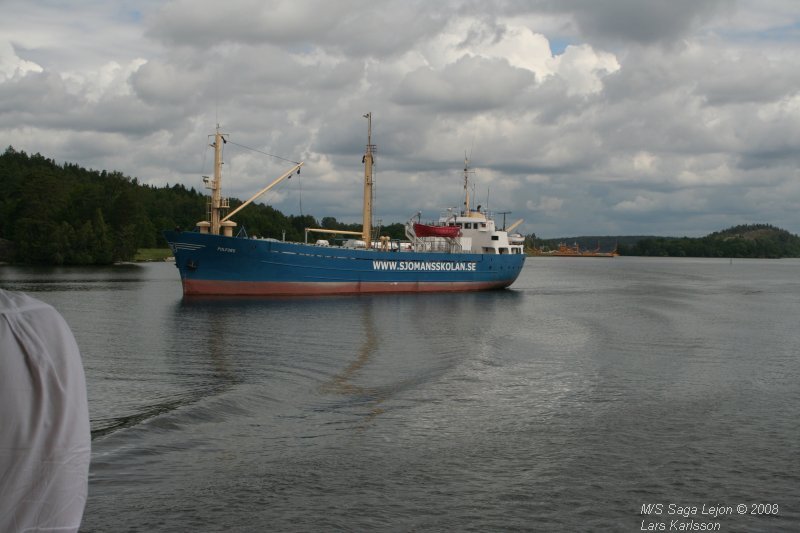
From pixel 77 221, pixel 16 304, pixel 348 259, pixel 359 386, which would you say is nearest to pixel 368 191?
pixel 348 259

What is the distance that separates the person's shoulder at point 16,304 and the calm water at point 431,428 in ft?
25.5

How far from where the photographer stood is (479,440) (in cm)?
1319

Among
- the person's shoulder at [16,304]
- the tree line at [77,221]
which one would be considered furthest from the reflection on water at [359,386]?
the tree line at [77,221]

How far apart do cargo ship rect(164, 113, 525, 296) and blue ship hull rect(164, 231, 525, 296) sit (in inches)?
2.4

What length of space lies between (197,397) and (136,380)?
9.58ft

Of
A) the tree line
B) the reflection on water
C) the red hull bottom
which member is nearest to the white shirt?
the reflection on water

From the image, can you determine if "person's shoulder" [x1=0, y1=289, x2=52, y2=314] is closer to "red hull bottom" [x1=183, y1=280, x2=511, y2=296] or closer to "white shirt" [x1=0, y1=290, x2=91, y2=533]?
"white shirt" [x1=0, y1=290, x2=91, y2=533]

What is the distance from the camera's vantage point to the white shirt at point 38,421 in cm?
182

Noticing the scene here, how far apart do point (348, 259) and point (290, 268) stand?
4608 millimetres

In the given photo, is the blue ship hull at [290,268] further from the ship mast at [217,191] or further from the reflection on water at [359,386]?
the reflection on water at [359,386]

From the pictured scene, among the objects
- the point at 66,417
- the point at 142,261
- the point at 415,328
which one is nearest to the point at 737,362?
the point at 415,328

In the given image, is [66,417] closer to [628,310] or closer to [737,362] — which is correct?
[737,362]

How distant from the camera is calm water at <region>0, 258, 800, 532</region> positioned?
9.74 metres

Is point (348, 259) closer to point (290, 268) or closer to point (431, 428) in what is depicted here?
point (290, 268)
